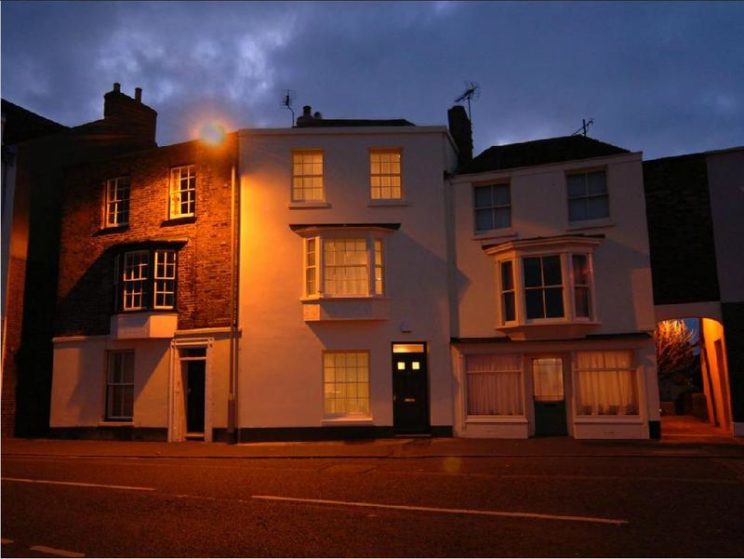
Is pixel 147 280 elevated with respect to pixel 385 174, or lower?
lower

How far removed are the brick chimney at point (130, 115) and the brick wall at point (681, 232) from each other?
1920 centimetres

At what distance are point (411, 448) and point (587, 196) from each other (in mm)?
8931

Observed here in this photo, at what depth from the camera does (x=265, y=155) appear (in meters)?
19.9

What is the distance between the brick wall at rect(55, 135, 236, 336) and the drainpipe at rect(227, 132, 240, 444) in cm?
19

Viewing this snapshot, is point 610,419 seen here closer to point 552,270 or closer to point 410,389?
point 552,270

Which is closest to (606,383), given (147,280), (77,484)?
(77,484)

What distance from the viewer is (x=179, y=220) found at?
20.5 metres

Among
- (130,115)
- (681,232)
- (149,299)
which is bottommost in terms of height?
(149,299)

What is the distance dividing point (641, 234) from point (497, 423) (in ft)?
22.1

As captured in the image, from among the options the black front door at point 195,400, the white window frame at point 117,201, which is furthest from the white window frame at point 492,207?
the white window frame at point 117,201

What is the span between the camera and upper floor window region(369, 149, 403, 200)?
65.3 feet

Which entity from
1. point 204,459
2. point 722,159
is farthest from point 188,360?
point 722,159

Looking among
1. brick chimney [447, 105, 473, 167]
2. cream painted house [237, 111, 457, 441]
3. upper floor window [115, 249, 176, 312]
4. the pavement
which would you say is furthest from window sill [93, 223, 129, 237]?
brick chimney [447, 105, 473, 167]

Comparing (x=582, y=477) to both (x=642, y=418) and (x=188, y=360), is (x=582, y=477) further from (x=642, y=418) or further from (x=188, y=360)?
(x=188, y=360)
